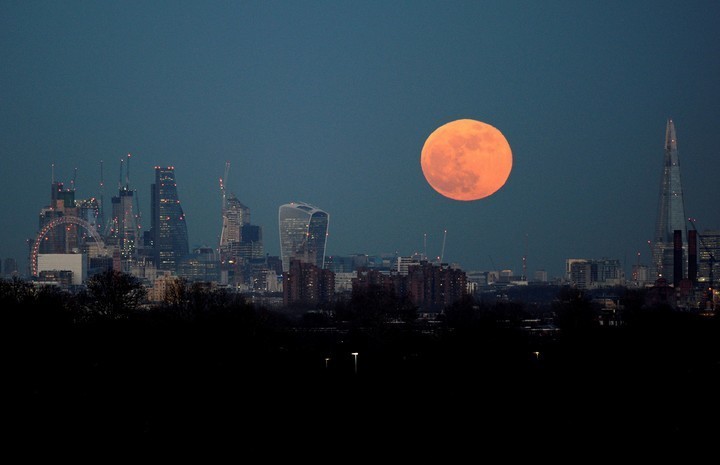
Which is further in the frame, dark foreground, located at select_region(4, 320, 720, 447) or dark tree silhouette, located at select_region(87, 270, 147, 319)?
dark tree silhouette, located at select_region(87, 270, 147, 319)

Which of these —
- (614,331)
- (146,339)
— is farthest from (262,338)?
(614,331)

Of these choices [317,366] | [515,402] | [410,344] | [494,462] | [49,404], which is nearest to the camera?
[494,462]

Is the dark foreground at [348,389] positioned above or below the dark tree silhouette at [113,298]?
below

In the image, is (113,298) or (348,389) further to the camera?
(113,298)

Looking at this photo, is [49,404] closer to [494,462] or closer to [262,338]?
[494,462]

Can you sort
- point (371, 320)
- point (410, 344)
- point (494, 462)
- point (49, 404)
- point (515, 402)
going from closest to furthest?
point (494, 462)
point (49, 404)
point (515, 402)
point (410, 344)
point (371, 320)

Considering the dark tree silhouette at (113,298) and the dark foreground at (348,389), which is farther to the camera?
the dark tree silhouette at (113,298)

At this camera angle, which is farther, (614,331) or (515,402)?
(614,331)

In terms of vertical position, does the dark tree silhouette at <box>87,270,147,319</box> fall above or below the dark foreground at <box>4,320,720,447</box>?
above

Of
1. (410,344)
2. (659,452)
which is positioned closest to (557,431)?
(659,452)

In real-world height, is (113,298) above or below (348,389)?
above
